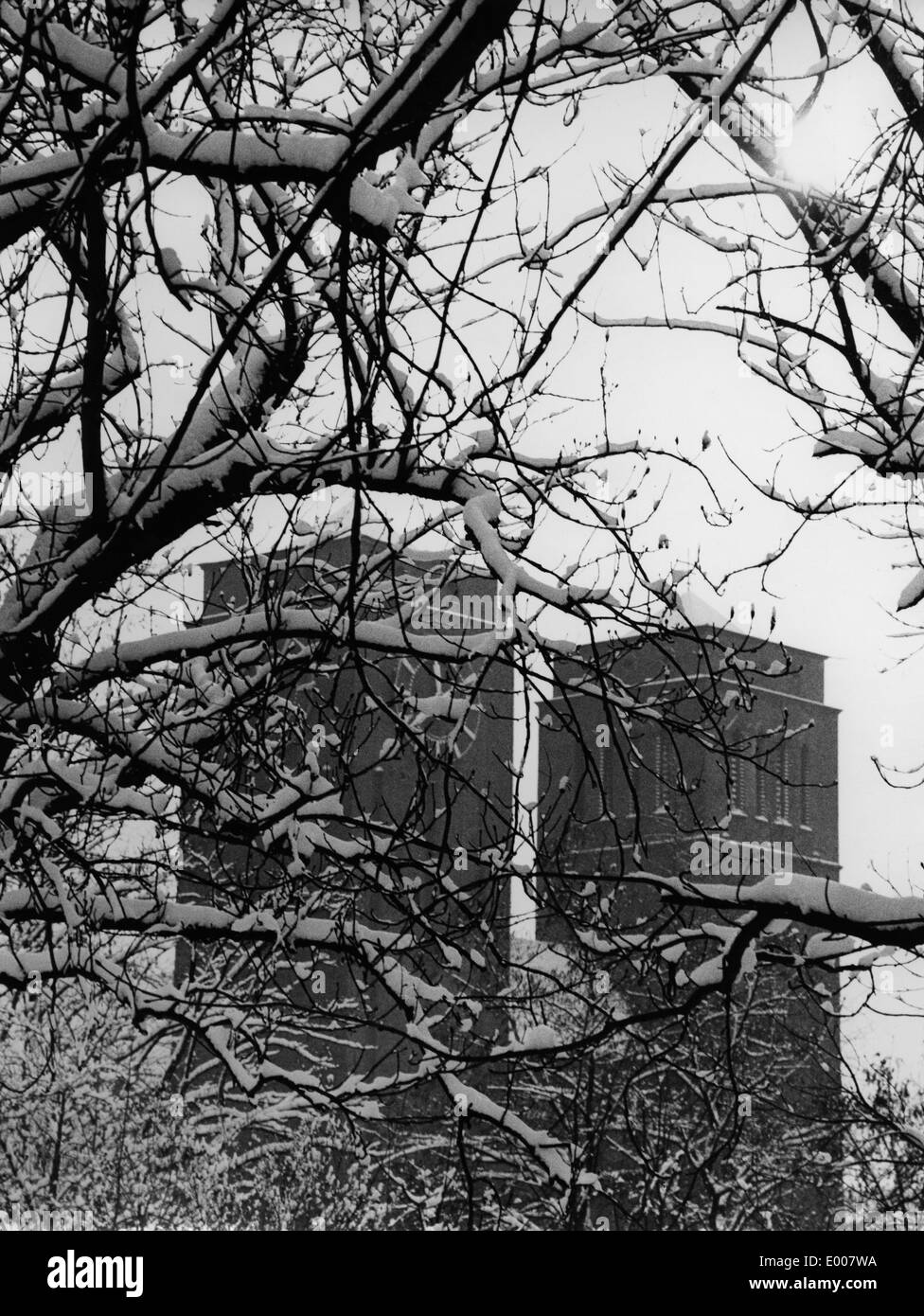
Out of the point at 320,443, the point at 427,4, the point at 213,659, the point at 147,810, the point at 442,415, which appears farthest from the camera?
the point at 213,659

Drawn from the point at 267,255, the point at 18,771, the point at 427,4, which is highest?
the point at 427,4

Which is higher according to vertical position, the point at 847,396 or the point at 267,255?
the point at 267,255

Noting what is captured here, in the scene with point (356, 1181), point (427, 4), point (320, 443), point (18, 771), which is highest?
point (427, 4)

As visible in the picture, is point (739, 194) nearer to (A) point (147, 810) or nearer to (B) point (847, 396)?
(B) point (847, 396)

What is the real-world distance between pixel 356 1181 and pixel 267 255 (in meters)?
16.0

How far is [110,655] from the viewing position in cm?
626

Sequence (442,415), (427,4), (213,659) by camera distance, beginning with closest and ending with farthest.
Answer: (442,415) < (427,4) < (213,659)

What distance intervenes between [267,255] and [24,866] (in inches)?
103

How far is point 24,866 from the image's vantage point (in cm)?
589
